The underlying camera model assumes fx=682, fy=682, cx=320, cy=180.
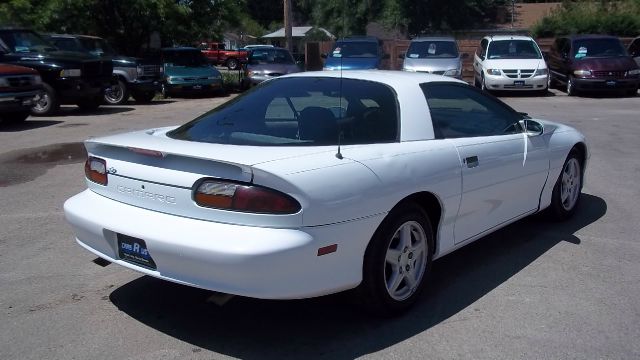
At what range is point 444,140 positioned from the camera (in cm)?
463

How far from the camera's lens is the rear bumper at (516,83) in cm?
1953

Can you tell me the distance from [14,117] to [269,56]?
10.2m

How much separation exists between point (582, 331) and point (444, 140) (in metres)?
1.49

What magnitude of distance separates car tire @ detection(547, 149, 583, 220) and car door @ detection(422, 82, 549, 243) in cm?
47

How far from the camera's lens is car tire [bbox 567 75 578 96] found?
19.8 m

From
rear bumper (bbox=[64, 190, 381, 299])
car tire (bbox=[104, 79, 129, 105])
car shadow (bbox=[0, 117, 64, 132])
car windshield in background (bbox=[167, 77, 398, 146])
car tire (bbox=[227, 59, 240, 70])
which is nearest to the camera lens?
rear bumper (bbox=[64, 190, 381, 299])

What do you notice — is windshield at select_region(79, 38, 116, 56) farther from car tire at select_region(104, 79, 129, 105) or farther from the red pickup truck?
the red pickup truck

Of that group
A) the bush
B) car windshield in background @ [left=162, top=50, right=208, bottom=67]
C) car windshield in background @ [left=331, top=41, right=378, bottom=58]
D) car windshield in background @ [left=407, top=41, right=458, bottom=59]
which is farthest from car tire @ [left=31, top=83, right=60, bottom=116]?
the bush

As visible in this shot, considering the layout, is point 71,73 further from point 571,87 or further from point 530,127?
point 571,87

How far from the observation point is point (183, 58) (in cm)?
2156

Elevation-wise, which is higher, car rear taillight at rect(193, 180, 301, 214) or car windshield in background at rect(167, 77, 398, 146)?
car windshield in background at rect(167, 77, 398, 146)

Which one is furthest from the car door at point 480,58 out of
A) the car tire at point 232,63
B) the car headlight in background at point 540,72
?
the car tire at point 232,63

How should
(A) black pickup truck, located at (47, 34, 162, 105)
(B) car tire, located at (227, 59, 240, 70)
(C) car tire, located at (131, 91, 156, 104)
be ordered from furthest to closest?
1. (B) car tire, located at (227, 59, 240, 70)
2. (C) car tire, located at (131, 91, 156, 104)
3. (A) black pickup truck, located at (47, 34, 162, 105)

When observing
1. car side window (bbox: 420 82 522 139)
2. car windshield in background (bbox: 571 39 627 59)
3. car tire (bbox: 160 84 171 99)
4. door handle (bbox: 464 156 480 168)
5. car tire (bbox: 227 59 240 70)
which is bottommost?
car tire (bbox: 227 59 240 70)
